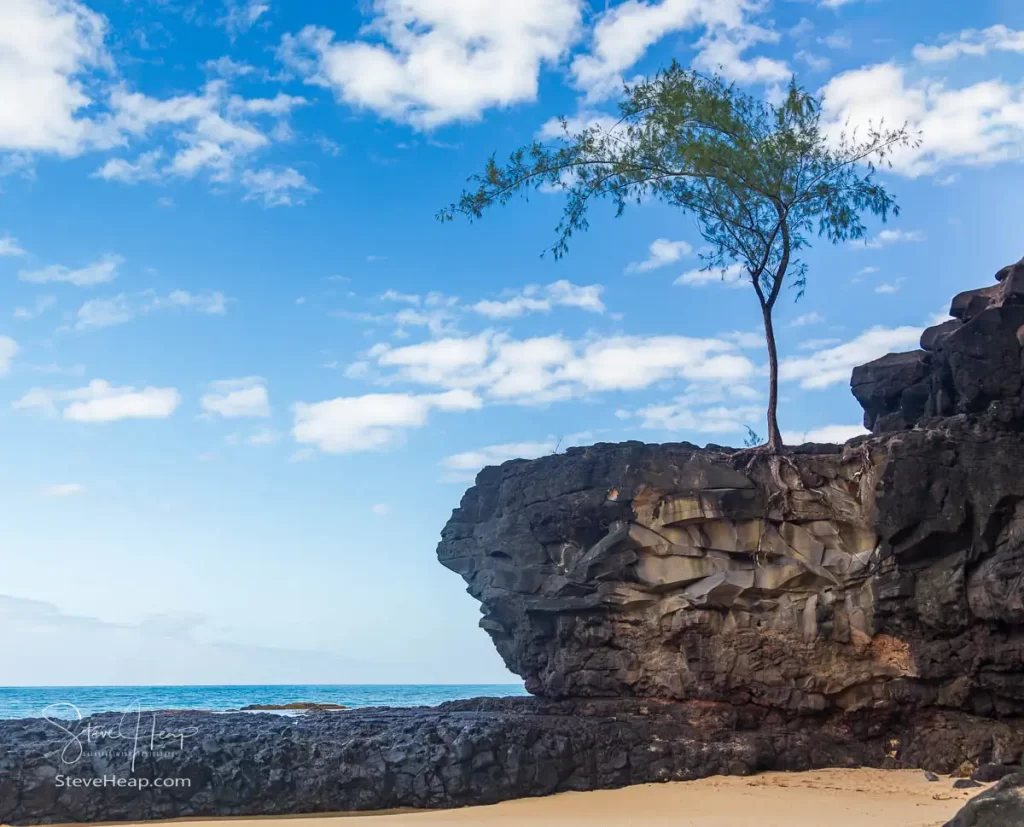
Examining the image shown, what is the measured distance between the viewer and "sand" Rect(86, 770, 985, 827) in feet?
41.1

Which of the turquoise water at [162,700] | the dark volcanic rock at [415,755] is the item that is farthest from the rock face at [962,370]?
the turquoise water at [162,700]

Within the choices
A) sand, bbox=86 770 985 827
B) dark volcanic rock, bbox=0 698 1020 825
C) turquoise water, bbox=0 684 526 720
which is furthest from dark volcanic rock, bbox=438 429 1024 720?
turquoise water, bbox=0 684 526 720

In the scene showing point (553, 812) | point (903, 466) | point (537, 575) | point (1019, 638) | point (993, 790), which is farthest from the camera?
point (537, 575)

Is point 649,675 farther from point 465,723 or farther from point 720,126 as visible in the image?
point 720,126

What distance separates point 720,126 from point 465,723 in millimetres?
13740

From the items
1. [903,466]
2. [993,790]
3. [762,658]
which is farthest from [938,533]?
[993,790]

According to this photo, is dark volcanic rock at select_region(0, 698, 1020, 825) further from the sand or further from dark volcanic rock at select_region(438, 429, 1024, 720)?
dark volcanic rock at select_region(438, 429, 1024, 720)

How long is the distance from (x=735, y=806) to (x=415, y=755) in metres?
5.17

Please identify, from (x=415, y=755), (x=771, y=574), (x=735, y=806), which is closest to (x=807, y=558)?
(x=771, y=574)

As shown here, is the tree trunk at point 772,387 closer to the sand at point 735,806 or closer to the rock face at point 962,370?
the rock face at point 962,370

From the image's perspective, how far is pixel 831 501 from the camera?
17.7 metres

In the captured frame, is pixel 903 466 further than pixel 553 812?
Yes

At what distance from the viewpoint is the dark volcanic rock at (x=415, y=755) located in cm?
1389

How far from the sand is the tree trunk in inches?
257
